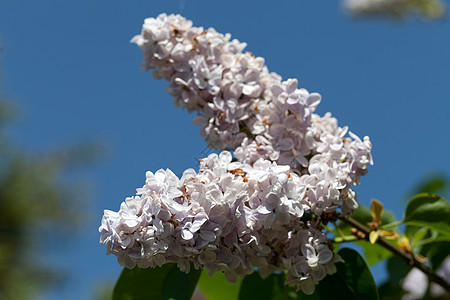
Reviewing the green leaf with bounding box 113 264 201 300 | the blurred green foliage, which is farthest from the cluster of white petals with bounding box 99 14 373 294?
the blurred green foliage

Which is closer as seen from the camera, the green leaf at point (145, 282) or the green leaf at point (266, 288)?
the green leaf at point (145, 282)

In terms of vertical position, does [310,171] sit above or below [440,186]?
below

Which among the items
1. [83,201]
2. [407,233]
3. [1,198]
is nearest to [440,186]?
[407,233]

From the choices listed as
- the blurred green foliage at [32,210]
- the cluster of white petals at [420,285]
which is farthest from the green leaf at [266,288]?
the blurred green foliage at [32,210]

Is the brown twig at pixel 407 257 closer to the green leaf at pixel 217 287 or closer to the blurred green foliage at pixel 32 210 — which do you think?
the green leaf at pixel 217 287

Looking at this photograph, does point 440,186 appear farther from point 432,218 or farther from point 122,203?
point 122,203

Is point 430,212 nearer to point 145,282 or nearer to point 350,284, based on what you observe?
point 350,284

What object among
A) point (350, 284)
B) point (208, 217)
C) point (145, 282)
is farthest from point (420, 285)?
point (208, 217)
